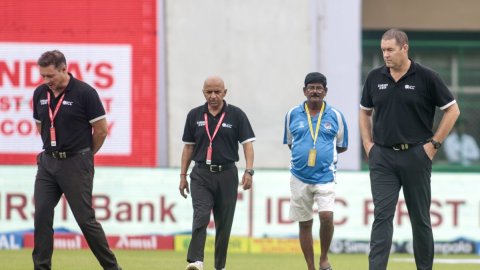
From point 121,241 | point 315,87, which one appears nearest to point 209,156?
point 315,87

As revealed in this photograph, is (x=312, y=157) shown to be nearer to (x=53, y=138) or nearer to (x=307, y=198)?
(x=307, y=198)

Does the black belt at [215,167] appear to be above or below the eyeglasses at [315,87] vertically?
below

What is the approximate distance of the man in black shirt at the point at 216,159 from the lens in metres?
12.8

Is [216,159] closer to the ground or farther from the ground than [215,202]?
farther from the ground

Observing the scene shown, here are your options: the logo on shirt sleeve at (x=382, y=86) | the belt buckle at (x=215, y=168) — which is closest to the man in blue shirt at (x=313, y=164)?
the belt buckle at (x=215, y=168)

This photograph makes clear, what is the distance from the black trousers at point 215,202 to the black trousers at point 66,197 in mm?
1382

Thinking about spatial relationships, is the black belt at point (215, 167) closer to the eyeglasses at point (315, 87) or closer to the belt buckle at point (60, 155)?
the eyeglasses at point (315, 87)

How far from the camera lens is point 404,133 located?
36.3ft

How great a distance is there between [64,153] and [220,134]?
2.01 m

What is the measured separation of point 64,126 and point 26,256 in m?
5.50

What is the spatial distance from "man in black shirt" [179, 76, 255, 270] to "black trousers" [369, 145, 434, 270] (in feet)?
6.60

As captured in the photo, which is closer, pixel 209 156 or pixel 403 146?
pixel 403 146

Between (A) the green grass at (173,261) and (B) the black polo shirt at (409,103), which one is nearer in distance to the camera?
(B) the black polo shirt at (409,103)

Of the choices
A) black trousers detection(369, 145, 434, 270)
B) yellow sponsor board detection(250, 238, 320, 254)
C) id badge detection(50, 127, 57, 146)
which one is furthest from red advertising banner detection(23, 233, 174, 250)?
black trousers detection(369, 145, 434, 270)
